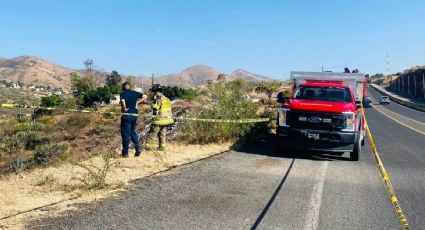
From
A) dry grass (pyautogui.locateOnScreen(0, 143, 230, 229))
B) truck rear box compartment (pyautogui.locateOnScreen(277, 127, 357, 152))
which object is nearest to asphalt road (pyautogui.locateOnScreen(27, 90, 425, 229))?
dry grass (pyautogui.locateOnScreen(0, 143, 230, 229))

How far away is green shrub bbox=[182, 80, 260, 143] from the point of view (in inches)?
514

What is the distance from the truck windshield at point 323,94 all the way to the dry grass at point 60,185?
14.3 feet

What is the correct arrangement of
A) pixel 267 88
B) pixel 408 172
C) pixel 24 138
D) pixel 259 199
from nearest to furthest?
pixel 259 199 → pixel 408 172 → pixel 24 138 → pixel 267 88

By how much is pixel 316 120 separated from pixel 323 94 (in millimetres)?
1582

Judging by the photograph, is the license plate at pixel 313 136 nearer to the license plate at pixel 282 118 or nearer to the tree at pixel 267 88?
the license plate at pixel 282 118

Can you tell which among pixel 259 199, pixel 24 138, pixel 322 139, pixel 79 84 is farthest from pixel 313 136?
pixel 79 84

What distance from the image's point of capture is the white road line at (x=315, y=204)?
5982 mm

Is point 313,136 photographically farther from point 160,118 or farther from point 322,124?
point 160,118

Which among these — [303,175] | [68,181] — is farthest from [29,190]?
[303,175]

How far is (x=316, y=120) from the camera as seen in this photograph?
38.5ft

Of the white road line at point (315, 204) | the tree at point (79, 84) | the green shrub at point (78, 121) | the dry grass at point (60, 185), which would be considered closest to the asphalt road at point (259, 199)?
the white road line at point (315, 204)

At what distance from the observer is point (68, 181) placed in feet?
25.2

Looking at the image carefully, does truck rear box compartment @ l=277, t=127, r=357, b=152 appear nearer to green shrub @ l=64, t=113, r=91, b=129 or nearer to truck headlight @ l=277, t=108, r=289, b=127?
truck headlight @ l=277, t=108, r=289, b=127

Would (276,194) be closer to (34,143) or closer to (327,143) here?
(327,143)
